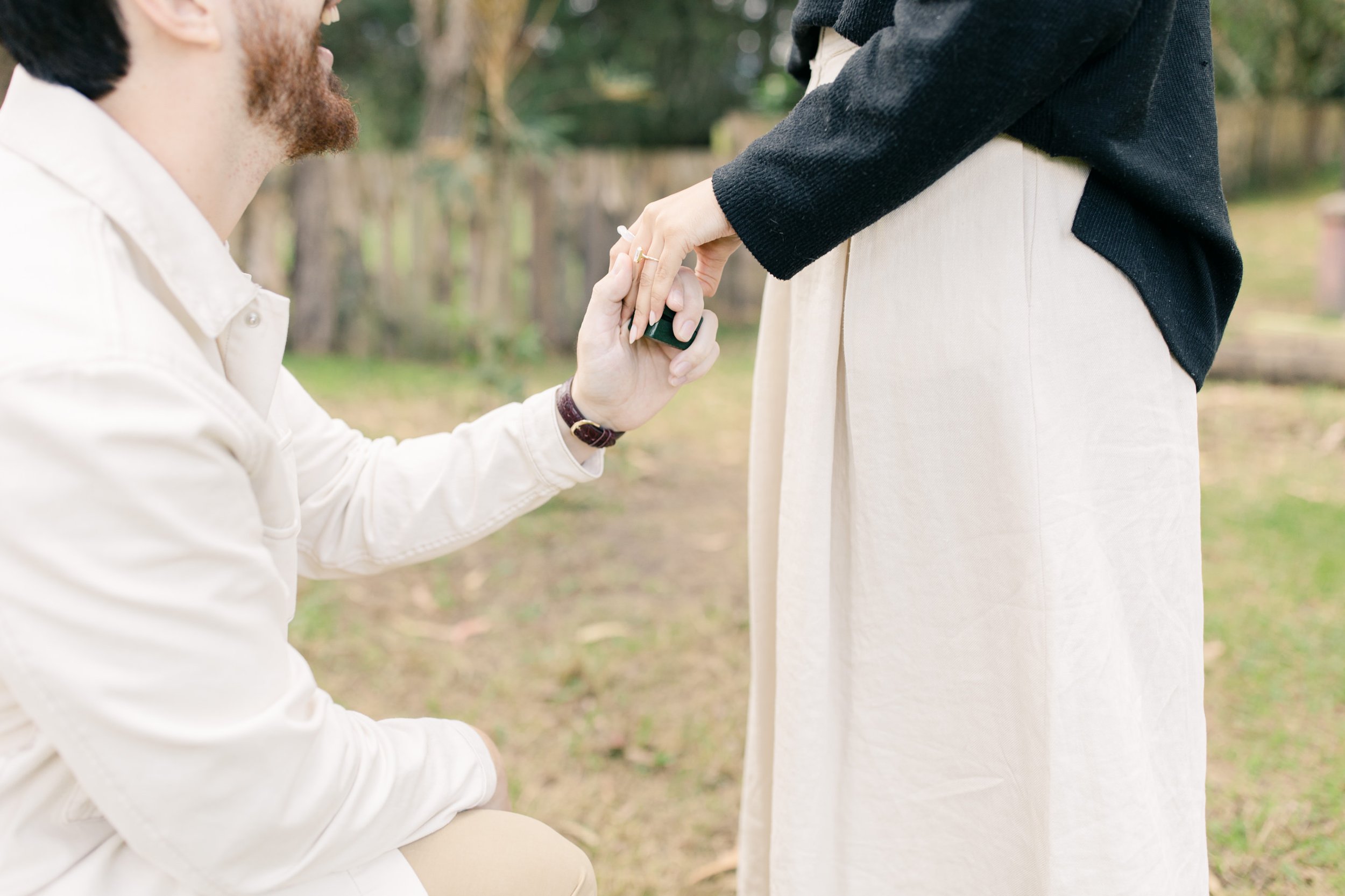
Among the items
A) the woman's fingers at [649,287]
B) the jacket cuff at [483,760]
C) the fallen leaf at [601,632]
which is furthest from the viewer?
the fallen leaf at [601,632]

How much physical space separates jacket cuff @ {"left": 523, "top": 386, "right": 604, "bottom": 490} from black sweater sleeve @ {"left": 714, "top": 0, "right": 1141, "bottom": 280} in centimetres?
39

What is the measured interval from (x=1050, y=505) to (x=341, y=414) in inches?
175

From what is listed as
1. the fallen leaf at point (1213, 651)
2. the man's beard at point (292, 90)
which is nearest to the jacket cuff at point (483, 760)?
the man's beard at point (292, 90)

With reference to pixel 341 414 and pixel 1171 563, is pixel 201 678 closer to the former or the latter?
pixel 1171 563

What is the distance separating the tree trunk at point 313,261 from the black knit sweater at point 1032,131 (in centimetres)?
547

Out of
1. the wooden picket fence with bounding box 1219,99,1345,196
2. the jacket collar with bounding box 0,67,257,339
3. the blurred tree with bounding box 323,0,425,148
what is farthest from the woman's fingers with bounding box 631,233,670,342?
the wooden picket fence with bounding box 1219,99,1345,196

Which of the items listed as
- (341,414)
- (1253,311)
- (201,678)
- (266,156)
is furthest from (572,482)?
(1253,311)

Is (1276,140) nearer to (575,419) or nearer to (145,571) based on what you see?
(575,419)

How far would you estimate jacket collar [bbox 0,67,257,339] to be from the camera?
1.01m

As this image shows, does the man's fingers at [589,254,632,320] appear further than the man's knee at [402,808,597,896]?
Yes

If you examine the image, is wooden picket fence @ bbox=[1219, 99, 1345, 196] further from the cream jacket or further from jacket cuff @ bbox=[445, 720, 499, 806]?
the cream jacket

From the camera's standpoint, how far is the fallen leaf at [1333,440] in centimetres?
470

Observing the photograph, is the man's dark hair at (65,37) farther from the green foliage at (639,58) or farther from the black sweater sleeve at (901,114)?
the green foliage at (639,58)

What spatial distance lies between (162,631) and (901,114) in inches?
34.1
